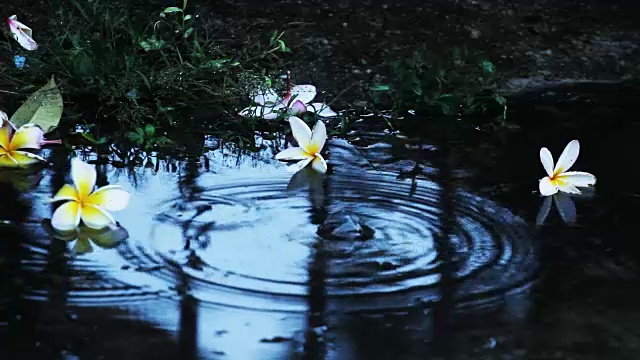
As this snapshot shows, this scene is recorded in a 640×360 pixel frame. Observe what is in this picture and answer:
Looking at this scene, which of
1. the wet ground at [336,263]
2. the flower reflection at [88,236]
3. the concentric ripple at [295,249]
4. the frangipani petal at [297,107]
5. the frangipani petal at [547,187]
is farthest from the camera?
the frangipani petal at [297,107]

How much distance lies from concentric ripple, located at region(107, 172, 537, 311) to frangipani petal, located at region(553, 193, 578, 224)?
0.10m

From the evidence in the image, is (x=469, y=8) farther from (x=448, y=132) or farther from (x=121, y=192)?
(x=121, y=192)

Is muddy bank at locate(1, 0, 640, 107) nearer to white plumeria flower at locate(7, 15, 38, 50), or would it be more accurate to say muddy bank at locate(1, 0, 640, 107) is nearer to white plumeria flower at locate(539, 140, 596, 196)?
white plumeria flower at locate(7, 15, 38, 50)

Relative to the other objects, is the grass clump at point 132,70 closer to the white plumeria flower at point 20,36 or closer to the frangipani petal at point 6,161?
the white plumeria flower at point 20,36

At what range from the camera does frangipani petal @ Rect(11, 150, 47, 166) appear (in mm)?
2000

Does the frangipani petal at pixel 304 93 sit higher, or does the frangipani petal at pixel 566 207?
the frangipani petal at pixel 304 93

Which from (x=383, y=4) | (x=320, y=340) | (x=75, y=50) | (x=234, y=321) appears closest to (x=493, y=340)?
(x=320, y=340)

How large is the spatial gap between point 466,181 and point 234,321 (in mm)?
773

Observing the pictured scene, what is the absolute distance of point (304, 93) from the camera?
2426 millimetres

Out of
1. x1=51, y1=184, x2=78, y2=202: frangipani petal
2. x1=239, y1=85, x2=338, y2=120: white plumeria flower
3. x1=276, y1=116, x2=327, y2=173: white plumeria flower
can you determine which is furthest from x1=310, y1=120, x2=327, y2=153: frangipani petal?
x1=51, y1=184, x2=78, y2=202: frangipani petal

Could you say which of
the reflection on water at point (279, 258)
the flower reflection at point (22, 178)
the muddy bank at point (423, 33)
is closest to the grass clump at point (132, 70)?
the muddy bank at point (423, 33)

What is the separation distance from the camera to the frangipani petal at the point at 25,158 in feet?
6.56

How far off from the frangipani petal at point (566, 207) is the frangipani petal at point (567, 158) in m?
0.05

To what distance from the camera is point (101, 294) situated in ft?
4.80
